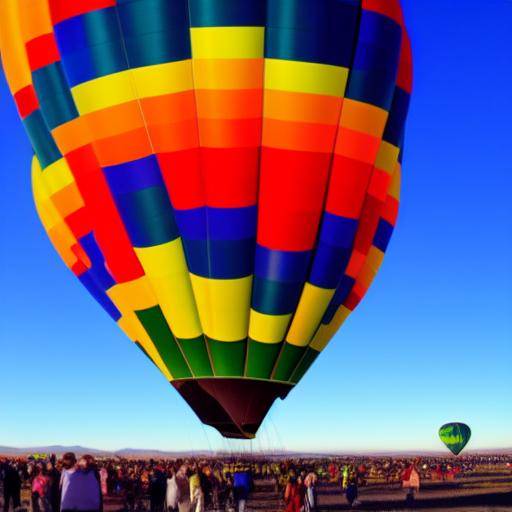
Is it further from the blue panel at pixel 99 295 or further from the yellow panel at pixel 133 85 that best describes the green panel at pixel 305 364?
the yellow panel at pixel 133 85

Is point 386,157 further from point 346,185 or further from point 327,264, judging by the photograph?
point 327,264

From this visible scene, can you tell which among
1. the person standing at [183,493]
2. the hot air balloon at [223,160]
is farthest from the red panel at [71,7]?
the person standing at [183,493]

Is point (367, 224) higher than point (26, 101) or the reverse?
the reverse

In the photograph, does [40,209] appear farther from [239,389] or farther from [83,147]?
[239,389]

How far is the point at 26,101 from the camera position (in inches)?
591

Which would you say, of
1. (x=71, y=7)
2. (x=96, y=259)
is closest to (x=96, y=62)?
(x=71, y=7)

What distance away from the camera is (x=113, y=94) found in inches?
500

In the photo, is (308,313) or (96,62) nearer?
(96,62)

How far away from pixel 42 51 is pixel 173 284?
172 inches

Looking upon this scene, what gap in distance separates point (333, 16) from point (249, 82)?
158 cm

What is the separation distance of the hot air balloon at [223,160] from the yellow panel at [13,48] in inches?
28.3

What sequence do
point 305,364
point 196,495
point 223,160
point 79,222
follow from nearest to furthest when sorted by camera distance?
point 196,495 → point 223,160 → point 305,364 → point 79,222

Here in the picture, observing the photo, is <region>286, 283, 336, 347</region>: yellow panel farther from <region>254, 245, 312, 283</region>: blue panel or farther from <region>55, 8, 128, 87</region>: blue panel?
<region>55, 8, 128, 87</region>: blue panel

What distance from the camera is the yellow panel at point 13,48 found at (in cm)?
1466
